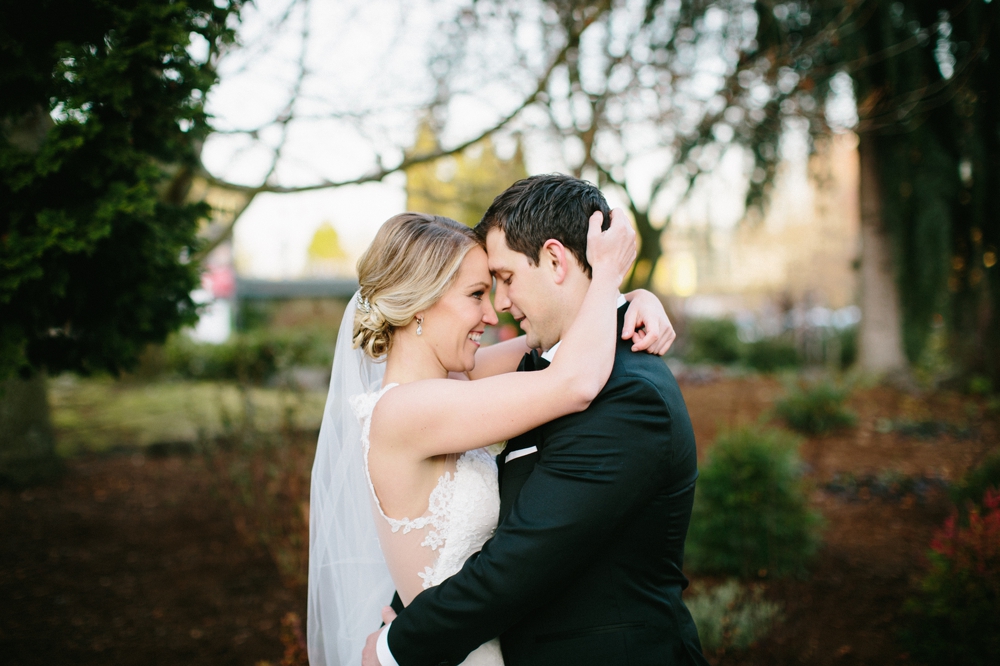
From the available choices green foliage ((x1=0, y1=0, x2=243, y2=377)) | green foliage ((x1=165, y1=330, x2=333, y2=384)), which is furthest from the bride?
green foliage ((x1=165, y1=330, x2=333, y2=384))

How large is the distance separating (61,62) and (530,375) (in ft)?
9.15

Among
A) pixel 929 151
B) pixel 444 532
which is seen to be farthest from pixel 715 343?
pixel 444 532

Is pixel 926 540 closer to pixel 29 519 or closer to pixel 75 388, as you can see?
pixel 29 519

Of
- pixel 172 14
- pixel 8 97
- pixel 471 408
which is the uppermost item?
pixel 172 14

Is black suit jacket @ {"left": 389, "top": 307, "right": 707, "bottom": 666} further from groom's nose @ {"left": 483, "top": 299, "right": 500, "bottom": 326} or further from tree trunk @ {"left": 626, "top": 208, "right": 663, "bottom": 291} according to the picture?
tree trunk @ {"left": 626, "top": 208, "right": 663, "bottom": 291}

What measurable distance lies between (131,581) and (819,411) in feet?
26.2

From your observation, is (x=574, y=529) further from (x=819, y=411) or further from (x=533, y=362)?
(x=819, y=411)

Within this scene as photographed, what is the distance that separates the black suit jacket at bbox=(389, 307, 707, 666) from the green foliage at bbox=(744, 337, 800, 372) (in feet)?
47.7

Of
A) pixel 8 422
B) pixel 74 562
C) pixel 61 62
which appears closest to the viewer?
A: pixel 61 62

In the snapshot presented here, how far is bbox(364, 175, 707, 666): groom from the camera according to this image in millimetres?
1653

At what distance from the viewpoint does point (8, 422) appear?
631cm

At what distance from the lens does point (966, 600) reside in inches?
133

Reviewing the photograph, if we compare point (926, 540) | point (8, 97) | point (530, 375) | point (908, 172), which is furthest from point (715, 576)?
point (908, 172)

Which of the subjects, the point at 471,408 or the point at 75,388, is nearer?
the point at 471,408
